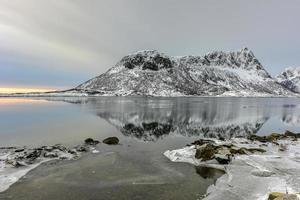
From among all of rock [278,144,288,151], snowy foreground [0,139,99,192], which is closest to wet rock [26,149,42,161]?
snowy foreground [0,139,99,192]

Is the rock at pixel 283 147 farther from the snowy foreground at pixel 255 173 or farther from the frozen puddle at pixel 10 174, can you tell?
the frozen puddle at pixel 10 174

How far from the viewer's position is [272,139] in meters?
41.6

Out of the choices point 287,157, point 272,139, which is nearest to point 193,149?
point 287,157

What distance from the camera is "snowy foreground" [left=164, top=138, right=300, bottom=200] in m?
19.1

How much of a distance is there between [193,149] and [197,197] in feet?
43.9

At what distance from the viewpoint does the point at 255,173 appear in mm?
23078

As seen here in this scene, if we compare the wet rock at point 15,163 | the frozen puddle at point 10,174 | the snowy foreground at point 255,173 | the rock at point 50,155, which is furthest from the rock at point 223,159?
the wet rock at point 15,163

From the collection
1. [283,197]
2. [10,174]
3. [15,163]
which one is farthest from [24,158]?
A: [283,197]

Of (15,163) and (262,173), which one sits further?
(15,163)

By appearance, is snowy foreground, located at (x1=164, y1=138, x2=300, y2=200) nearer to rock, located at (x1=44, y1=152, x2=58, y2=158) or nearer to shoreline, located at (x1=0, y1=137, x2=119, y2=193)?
shoreline, located at (x1=0, y1=137, x2=119, y2=193)

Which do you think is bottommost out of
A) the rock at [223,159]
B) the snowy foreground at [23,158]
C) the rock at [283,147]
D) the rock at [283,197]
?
the rock at [283,147]

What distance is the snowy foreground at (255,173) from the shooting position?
1909 cm

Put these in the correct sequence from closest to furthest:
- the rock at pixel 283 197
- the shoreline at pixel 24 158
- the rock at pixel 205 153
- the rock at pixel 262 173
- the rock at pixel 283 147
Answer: the rock at pixel 283 197, the shoreline at pixel 24 158, the rock at pixel 262 173, the rock at pixel 205 153, the rock at pixel 283 147

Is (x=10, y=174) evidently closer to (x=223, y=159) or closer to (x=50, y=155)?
(x=50, y=155)
